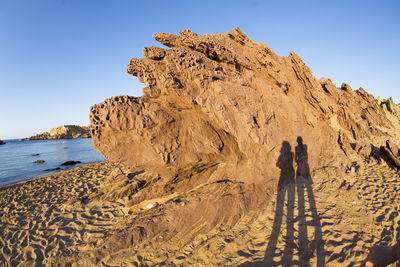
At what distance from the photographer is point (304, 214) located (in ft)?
15.2

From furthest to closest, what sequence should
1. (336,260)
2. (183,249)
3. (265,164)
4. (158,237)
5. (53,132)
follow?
(53,132) < (265,164) < (158,237) < (183,249) < (336,260)

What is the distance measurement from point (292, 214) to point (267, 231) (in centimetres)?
88

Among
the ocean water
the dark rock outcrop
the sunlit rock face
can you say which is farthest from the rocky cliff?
the ocean water

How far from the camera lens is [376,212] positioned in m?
4.48

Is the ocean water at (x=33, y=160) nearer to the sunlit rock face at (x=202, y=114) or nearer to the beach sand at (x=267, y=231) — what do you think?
the beach sand at (x=267, y=231)

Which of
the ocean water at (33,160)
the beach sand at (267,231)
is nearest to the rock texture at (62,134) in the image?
the ocean water at (33,160)

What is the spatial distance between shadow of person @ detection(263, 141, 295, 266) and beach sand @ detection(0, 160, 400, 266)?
0.02m

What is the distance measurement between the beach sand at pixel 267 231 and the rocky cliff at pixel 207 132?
342mm

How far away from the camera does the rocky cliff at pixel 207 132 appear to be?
4.93 meters

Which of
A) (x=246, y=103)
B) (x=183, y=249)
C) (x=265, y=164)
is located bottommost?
(x=183, y=249)

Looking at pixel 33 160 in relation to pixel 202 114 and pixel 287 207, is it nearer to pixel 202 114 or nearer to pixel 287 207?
pixel 202 114

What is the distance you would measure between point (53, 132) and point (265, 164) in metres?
107

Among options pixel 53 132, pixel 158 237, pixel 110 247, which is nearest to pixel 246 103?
pixel 158 237

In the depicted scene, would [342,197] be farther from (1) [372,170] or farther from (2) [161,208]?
(2) [161,208]
